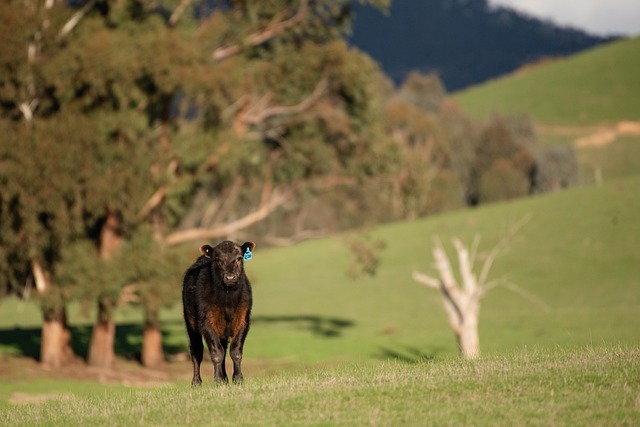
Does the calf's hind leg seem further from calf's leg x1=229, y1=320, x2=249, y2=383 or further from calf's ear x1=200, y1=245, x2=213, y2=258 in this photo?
calf's ear x1=200, y1=245, x2=213, y2=258

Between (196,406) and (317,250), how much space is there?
73.2m

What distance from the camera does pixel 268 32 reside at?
128 ft

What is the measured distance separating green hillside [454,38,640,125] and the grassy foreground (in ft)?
444

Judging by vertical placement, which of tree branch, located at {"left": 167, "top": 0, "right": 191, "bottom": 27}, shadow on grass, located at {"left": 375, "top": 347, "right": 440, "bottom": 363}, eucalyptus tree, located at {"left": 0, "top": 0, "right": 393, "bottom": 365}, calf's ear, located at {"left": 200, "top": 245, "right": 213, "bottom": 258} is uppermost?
tree branch, located at {"left": 167, "top": 0, "right": 191, "bottom": 27}

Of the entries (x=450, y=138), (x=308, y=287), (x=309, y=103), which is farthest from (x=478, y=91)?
(x=309, y=103)

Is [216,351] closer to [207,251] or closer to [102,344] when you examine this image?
[207,251]

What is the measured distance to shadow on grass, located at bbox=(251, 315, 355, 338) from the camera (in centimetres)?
5081

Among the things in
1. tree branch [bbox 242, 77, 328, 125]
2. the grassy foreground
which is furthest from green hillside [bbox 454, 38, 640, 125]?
the grassy foreground

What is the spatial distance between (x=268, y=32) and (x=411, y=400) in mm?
29520

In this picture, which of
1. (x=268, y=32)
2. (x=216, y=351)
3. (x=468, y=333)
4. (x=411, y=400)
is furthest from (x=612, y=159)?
(x=411, y=400)

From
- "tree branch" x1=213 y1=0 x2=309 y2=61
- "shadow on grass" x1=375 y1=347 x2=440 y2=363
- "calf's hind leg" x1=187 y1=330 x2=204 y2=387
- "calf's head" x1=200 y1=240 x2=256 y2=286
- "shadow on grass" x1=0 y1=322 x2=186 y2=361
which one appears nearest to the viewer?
"calf's head" x1=200 y1=240 x2=256 y2=286

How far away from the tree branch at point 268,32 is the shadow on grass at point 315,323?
15.6m

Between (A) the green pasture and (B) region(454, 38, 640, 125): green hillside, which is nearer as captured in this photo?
(A) the green pasture

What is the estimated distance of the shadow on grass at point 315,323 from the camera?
5081 centimetres
